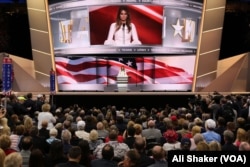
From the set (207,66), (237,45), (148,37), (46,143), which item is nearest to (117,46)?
(148,37)

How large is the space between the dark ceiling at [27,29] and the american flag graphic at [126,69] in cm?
343

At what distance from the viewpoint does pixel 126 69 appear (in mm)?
21359

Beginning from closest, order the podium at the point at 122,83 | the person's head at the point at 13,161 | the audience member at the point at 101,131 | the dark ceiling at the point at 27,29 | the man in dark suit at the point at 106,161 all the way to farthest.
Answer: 1. the person's head at the point at 13,161
2. the man in dark suit at the point at 106,161
3. the audience member at the point at 101,131
4. the podium at the point at 122,83
5. the dark ceiling at the point at 27,29

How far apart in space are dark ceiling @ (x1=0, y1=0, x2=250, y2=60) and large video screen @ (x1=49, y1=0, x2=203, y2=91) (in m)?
3.13

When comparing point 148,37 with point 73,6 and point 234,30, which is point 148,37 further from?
point 234,30

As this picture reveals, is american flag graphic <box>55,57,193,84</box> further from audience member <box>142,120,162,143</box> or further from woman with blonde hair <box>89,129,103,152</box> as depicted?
woman with blonde hair <box>89,129,103,152</box>

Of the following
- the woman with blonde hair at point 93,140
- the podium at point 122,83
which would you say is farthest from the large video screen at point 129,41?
the woman with blonde hair at point 93,140

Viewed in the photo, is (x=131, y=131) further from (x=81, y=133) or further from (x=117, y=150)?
(x=81, y=133)

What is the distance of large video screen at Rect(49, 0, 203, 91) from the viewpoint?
21.2m

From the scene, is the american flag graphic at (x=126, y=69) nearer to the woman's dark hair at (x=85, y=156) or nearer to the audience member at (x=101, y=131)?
the audience member at (x=101, y=131)

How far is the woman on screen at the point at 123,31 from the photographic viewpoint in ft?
69.4

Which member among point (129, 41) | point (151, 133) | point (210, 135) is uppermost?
point (210, 135)

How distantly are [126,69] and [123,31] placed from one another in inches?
68.6

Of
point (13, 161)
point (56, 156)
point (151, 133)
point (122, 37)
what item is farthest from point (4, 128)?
point (122, 37)
